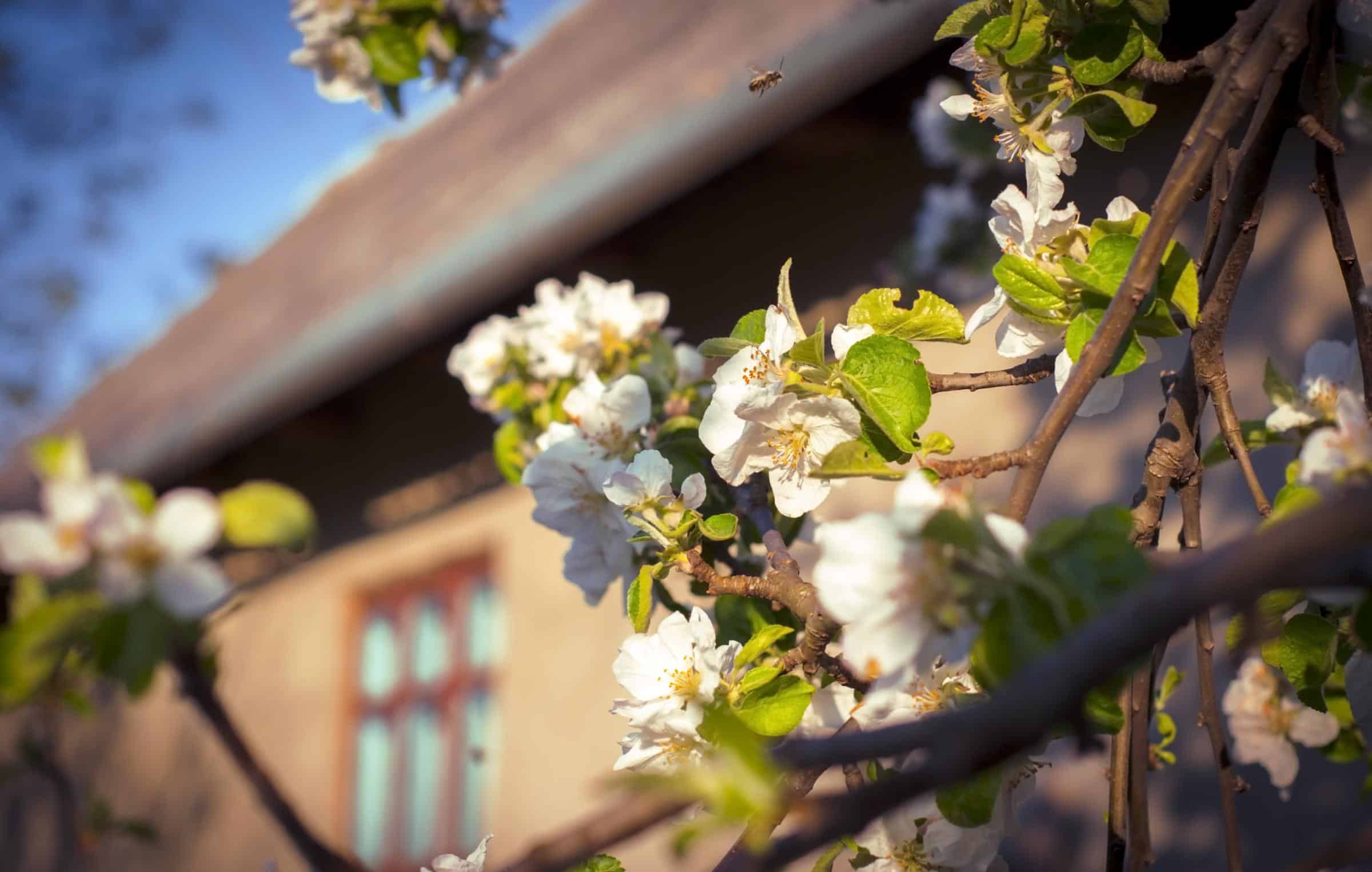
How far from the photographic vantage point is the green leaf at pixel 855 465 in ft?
2.84

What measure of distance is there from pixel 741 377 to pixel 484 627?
3278 mm

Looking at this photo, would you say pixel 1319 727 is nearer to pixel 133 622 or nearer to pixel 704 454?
pixel 704 454

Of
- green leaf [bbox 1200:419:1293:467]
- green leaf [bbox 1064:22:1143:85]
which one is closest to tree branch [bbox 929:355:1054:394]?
green leaf [bbox 1200:419:1293:467]

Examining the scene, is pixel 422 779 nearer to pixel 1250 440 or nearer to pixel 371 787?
pixel 371 787

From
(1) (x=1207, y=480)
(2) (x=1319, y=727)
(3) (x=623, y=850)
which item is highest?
(2) (x=1319, y=727)

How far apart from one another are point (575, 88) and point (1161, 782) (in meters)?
3.87

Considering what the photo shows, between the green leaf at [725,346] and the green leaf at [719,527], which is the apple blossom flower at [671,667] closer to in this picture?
the green leaf at [719,527]

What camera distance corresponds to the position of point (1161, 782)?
194 centimetres

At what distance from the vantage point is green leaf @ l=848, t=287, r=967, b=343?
102cm

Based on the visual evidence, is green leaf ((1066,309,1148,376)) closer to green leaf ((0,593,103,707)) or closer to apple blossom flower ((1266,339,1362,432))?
apple blossom flower ((1266,339,1362,432))

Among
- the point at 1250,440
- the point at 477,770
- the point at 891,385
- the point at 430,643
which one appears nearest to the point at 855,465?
the point at 891,385

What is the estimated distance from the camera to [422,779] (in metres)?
4.19

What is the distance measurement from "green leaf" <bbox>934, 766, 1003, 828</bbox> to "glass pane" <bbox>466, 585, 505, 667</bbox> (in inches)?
123

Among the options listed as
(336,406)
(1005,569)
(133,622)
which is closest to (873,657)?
(1005,569)
